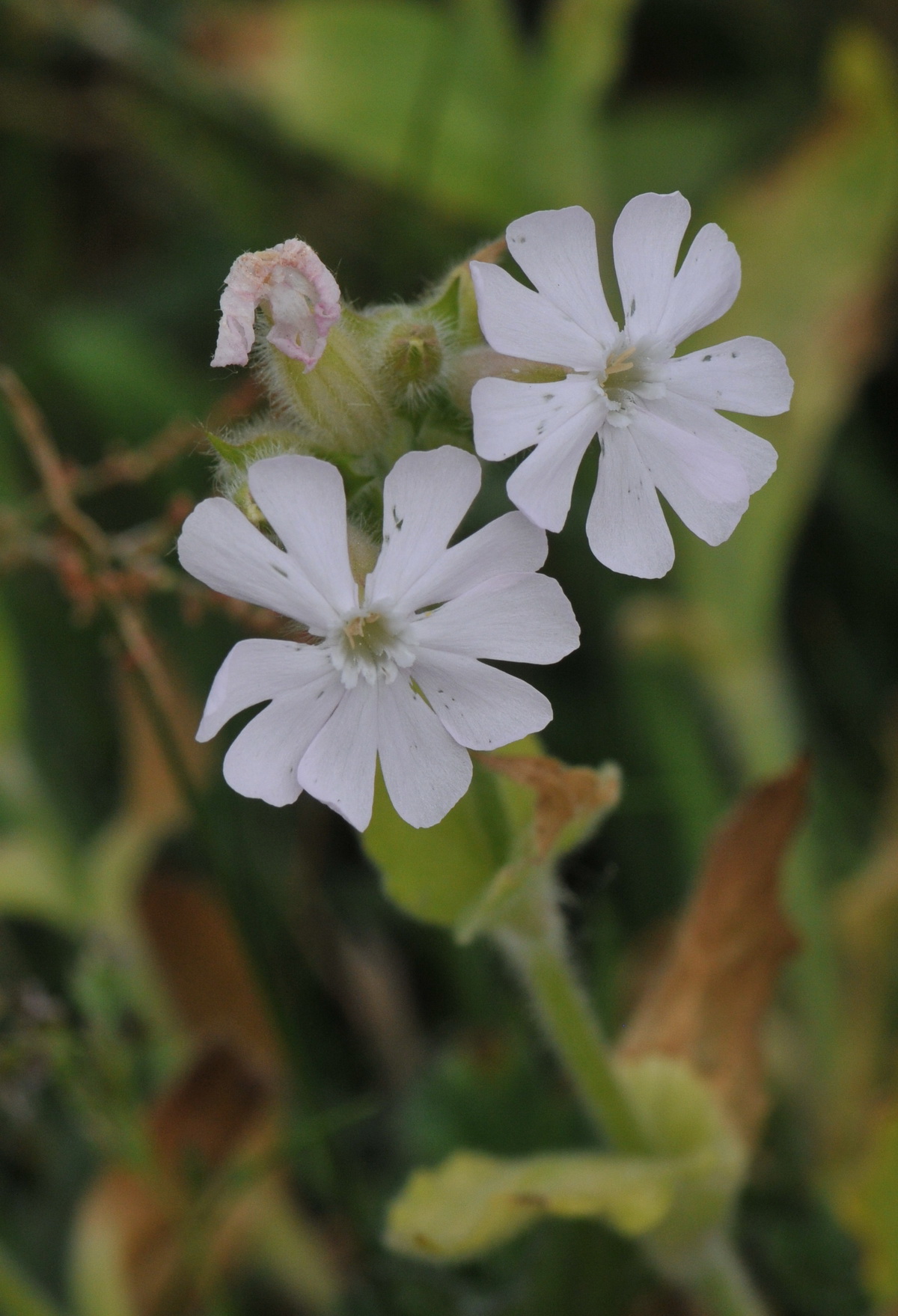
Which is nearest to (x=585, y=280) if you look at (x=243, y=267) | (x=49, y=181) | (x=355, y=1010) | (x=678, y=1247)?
(x=243, y=267)

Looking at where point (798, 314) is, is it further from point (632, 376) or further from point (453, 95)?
point (632, 376)

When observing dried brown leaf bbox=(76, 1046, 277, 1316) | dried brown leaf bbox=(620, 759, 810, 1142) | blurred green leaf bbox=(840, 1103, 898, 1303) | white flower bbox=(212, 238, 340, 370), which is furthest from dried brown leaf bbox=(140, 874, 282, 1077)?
white flower bbox=(212, 238, 340, 370)

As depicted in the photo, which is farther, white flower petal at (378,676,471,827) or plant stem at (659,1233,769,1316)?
plant stem at (659,1233,769,1316)

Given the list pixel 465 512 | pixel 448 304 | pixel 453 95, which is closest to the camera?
pixel 465 512

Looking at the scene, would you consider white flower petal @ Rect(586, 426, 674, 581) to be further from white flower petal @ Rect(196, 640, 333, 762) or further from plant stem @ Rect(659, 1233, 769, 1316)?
plant stem @ Rect(659, 1233, 769, 1316)

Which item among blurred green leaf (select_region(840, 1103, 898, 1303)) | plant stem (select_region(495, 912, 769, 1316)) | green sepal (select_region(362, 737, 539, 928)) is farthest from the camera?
blurred green leaf (select_region(840, 1103, 898, 1303))

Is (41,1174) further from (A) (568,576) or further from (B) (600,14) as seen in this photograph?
(B) (600,14)

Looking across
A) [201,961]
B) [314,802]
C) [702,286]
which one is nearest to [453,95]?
[314,802]
